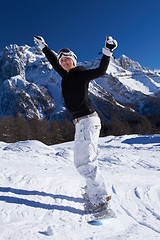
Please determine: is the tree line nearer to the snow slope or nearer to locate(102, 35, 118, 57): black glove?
the snow slope

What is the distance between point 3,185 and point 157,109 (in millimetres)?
141644

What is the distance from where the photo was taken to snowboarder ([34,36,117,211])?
2.16 meters

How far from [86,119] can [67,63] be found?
0.97 m

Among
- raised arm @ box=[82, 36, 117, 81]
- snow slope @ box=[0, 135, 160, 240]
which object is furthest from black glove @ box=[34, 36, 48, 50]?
snow slope @ box=[0, 135, 160, 240]

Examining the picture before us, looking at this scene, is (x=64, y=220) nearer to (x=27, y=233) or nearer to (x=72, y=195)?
(x=27, y=233)

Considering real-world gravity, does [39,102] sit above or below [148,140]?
above

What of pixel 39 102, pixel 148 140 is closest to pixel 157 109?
pixel 39 102

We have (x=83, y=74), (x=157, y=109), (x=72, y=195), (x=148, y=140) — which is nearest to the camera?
(x=83, y=74)

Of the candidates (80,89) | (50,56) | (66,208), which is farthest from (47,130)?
(66,208)

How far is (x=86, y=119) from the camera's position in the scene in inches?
90.9

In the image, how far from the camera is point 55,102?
5595 inches

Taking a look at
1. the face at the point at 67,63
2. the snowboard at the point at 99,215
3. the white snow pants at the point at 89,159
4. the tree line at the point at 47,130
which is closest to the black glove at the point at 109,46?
the face at the point at 67,63

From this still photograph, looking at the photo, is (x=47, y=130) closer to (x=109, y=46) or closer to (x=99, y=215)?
(x=109, y=46)

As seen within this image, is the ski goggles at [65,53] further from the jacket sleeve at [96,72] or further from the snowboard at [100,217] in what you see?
the snowboard at [100,217]
